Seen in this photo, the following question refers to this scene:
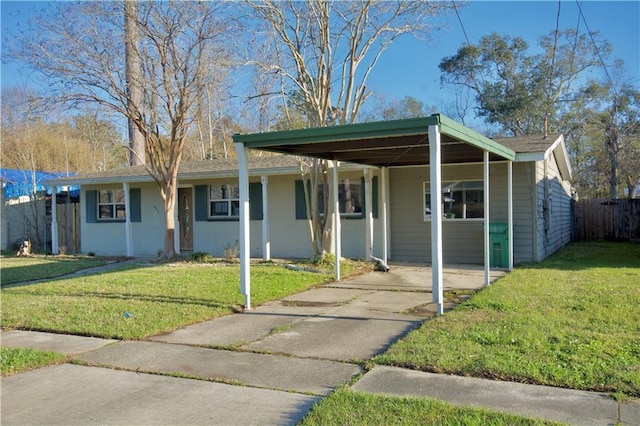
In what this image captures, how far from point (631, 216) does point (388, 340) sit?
19565mm

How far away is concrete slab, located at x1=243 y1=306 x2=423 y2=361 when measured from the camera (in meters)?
5.79

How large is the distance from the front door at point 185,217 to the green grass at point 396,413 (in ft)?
46.6

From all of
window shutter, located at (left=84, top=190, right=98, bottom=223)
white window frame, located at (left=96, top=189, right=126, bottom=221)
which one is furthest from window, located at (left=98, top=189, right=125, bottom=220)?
window shutter, located at (left=84, top=190, right=98, bottom=223)

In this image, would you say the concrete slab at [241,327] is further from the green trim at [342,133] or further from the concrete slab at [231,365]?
the green trim at [342,133]

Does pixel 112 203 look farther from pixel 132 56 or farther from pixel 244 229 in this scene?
pixel 244 229

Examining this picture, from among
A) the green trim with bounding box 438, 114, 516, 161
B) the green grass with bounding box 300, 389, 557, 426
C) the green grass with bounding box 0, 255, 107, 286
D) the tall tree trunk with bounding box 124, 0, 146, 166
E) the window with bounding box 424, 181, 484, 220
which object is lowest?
the green grass with bounding box 300, 389, 557, 426

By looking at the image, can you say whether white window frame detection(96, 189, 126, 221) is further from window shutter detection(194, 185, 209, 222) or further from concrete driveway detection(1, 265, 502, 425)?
concrete driveway detection(1, 265, 502, 425)

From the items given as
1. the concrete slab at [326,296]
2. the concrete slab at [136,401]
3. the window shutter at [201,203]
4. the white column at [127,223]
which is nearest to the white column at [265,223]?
the window shutter at [201,203]

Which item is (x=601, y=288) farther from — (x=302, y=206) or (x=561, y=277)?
(x=302, y=206)

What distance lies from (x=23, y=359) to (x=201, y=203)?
1176 cm

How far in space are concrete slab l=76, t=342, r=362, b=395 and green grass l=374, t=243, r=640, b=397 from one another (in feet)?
2.19

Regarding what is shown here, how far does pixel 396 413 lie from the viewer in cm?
393

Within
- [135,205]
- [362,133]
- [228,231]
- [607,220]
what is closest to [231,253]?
[228,231]

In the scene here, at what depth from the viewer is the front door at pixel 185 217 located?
17734mm
